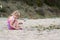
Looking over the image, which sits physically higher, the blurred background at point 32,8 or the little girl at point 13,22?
the little girl at point 13,22

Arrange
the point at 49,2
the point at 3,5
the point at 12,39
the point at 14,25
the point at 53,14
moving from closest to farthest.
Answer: the point at 12,39, the point at 14,25, the point at 3,5, the point at 53,14, the point at 49,2

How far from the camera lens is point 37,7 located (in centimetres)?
2577

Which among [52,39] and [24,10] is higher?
[52,39]

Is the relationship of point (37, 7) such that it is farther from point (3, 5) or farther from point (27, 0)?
point (3, 5)

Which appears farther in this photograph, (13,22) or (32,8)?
(32,8)

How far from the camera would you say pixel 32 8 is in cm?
2545

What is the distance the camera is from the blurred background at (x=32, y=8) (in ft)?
73.9

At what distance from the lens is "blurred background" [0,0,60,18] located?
887 inches

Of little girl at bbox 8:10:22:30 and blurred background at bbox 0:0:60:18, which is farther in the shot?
blurred background at bbox 0:0:60:18

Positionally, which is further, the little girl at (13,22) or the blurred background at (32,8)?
the blurred background at (32,8)

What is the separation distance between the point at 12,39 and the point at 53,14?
1887 cm

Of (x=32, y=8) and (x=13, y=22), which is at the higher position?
(x=13, y=22)

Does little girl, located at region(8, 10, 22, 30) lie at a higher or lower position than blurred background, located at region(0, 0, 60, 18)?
higher

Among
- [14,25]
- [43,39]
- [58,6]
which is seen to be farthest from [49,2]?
[43,39]
